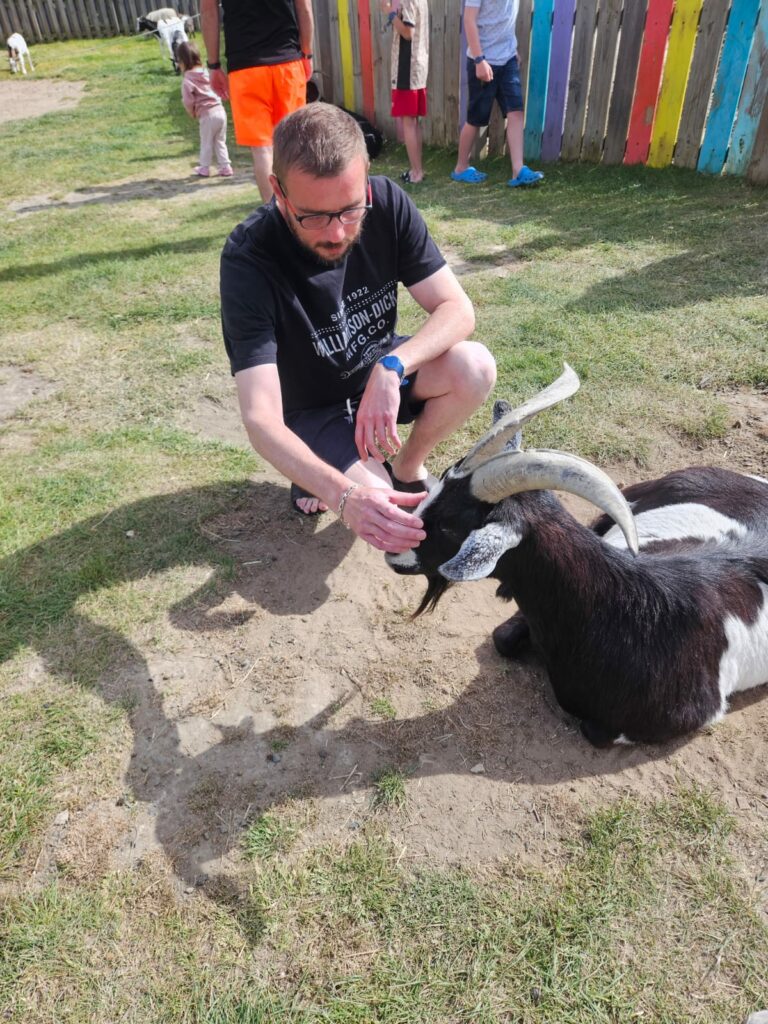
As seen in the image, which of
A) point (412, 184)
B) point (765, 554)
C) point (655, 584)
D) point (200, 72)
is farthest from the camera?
point (200, 72)

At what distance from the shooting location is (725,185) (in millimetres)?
6551

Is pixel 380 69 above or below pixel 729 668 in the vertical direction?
above

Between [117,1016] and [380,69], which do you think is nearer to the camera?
[117,1016]

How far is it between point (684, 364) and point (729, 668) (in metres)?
2.42

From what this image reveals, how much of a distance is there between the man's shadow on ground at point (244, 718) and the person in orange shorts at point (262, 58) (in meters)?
3.71

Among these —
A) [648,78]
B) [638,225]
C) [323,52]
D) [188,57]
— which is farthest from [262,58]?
[323,52]

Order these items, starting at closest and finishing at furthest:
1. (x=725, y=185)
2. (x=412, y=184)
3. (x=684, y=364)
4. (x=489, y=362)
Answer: (x=489, y=362) < (x=684, y=364) < (x=725, y=185) < (x=412, y=184)

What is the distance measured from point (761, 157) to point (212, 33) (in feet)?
16.1

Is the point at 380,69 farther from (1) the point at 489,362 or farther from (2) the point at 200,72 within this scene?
(1) the point at 489,362

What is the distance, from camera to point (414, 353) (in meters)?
2.72

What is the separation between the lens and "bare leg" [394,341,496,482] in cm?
294

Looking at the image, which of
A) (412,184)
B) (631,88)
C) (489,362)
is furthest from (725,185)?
(489,362)

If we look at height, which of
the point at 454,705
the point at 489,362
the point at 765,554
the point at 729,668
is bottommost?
the point at 454,705

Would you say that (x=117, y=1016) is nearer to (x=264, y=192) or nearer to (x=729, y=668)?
(x=729, y=668)
